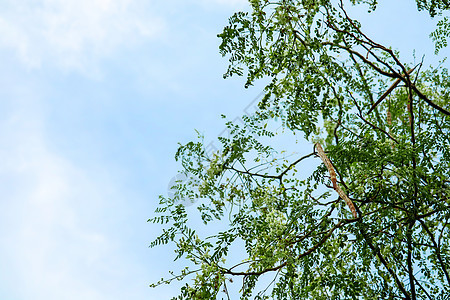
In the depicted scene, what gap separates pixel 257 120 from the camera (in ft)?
15.3

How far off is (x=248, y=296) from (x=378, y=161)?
59.8 inches

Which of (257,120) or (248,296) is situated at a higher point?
(257,120)

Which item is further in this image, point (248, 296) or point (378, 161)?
point (248, 296)

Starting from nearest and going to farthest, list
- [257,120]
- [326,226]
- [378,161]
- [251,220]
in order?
[378,161] → [326,226] → [251,220] → [257,120]

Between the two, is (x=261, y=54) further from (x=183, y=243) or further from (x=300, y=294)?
(x=300, y=294)

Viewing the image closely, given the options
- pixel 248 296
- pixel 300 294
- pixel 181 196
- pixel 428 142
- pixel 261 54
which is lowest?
pixel 300 294

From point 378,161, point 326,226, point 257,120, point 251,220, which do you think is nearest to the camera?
point 378,161

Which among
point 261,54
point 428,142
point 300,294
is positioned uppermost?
point 261,54

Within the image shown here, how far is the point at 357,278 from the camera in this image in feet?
14.5

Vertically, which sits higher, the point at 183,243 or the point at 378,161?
the point at 183,243

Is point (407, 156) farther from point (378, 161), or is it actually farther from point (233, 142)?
point (233, 142)

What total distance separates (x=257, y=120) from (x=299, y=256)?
1366 mm

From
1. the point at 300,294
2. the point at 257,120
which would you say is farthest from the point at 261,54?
the point at 300,294

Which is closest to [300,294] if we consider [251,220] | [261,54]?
[251,220]
